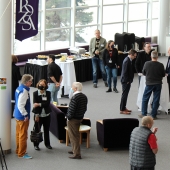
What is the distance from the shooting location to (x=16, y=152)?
9.19 meters

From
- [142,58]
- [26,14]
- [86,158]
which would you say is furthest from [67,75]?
[26,14]

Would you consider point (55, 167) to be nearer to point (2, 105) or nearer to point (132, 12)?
point (2, 105)

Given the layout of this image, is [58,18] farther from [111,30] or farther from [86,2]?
[111,30]

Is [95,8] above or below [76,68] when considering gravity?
above

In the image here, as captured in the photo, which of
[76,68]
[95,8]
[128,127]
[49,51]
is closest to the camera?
[128,127]

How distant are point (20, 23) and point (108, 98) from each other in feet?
17.3

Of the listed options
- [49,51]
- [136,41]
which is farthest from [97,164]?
[136,41]

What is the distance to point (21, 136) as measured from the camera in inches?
351

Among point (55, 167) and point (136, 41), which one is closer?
point (55, 167)

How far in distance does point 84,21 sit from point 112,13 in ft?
4.79

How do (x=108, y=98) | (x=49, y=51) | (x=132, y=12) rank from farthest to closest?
1. (x=132, y=12)
2. (x=49, y=51)
3. (x=108, y=98)

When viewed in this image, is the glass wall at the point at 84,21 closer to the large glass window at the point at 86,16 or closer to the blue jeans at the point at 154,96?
the large glass window at the point at 86,16

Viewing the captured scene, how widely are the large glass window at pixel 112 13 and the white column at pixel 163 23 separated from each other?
5.16ft

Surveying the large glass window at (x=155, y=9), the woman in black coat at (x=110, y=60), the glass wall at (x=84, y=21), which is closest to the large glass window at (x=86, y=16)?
the glass wall at (x=84, y=21)
